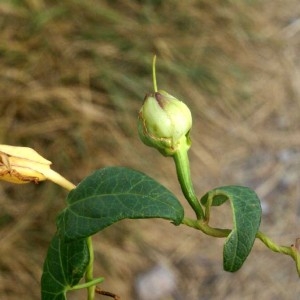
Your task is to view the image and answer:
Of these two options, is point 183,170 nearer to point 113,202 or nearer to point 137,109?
point 113,202

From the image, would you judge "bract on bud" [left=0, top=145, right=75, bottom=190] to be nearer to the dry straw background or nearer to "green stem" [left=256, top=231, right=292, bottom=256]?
"green stem" [left=256, top=231, right=292, bottom=256]

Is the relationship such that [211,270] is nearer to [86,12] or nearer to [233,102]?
[233,102]

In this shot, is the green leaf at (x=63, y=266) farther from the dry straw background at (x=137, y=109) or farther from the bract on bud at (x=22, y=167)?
the dry straw background at (x=137, y=109)

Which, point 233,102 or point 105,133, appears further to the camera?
point 233,102

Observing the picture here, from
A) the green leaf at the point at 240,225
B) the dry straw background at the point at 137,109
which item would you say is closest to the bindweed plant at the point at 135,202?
the green leaf at the point at 240,225

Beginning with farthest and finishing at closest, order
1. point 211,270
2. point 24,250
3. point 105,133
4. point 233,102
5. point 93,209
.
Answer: point 233,102, point 211,270, point 105,133, point 24,250, point 93,209

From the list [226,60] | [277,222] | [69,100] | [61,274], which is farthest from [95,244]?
[61,274]

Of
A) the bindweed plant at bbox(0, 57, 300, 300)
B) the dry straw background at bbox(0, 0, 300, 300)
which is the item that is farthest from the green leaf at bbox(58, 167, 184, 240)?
the dry straw background at bbox(0, 0, 300, 300)
